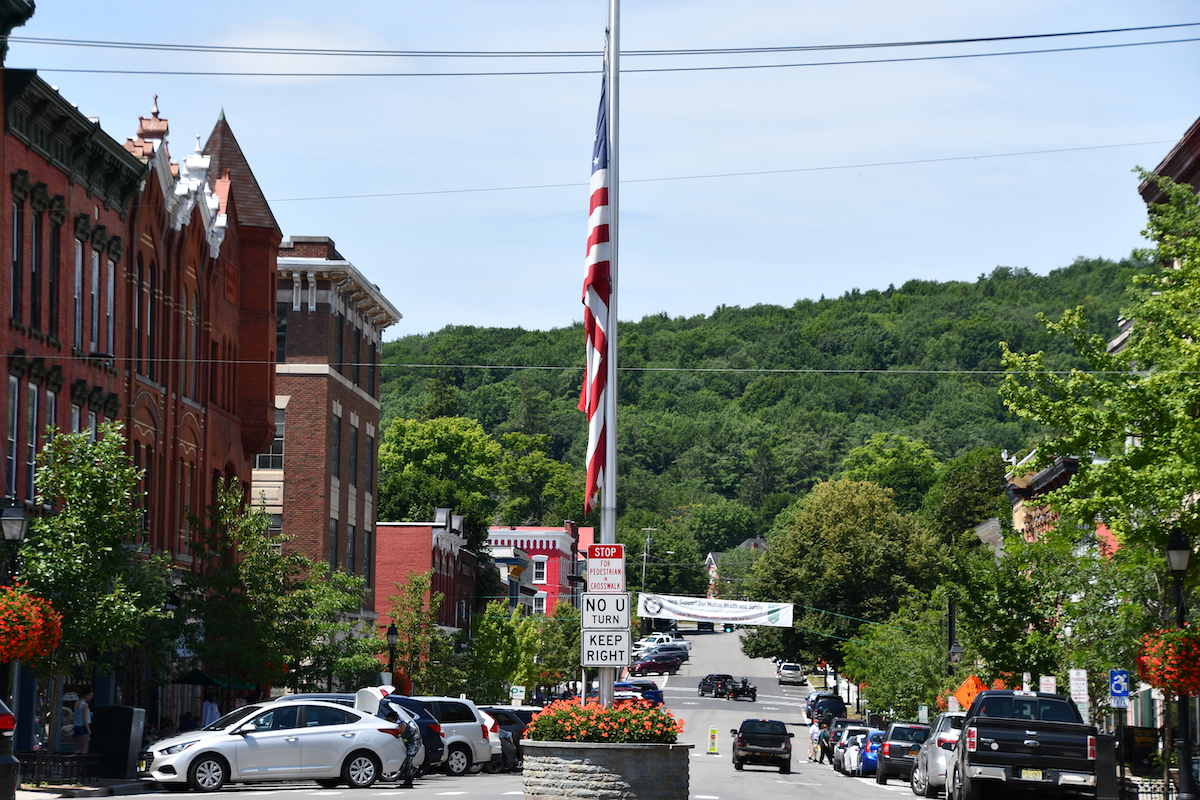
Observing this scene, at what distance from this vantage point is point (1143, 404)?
2597cm

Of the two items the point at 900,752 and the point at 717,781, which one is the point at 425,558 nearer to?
the point at 900,752

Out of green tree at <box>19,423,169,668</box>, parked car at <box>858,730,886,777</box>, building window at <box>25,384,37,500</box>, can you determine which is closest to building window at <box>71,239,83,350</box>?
building window at <box>25,384,37,500</box>

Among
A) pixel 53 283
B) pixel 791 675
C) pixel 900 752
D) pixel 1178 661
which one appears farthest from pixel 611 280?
pixel 791 675

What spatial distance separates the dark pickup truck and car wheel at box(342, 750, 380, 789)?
10.8 m

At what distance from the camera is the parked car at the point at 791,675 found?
357 ft

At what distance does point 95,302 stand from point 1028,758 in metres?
25.1

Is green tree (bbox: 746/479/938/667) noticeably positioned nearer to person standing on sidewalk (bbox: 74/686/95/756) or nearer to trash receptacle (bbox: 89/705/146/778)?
person standing on sidewalk (bbox: 74/686/95/756)

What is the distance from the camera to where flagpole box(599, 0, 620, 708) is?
Answer: 19297mm

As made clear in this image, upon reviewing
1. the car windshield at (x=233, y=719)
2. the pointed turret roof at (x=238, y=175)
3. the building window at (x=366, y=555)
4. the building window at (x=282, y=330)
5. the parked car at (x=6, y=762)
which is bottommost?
the car windshield at (x=233, y=719)

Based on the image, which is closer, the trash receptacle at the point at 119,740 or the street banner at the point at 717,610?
the trash receptacle at the point at 119,740

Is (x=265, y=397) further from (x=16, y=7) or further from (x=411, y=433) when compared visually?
(x=411, y=433)

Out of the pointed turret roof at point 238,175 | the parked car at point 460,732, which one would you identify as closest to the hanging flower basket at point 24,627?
the parked car at point 460,732

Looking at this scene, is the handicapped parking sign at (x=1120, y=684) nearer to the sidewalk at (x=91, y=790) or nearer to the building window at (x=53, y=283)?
the sidewalk at (x=91, y=790)

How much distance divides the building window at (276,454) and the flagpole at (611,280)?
138 ft
